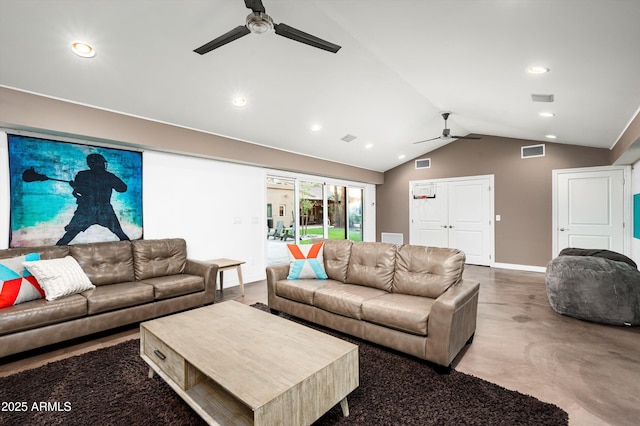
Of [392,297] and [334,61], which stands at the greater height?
[334,61]

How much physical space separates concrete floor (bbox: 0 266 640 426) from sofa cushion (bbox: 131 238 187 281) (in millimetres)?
762

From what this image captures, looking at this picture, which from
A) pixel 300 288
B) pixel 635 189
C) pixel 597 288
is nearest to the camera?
pixel 300 288

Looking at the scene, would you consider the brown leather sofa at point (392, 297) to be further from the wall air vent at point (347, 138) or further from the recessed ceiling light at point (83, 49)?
the recessed ceiling light at point (83, 49)

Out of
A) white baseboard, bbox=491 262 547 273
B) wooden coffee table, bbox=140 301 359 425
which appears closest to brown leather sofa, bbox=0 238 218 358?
wooden coffee table, bbox=140 301 359 425

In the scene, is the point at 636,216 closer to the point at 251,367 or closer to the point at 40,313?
the point at 251,367

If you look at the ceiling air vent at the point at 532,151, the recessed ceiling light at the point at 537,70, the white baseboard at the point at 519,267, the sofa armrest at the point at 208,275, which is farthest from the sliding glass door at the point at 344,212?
the recessed ceiling light at the point at 537,70

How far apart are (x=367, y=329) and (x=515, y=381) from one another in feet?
3.86

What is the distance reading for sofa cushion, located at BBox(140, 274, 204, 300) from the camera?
3.42 metres

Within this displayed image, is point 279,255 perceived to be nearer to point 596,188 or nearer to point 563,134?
point 563,134

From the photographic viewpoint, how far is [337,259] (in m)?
3.71

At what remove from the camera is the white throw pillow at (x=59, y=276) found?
2826 mm

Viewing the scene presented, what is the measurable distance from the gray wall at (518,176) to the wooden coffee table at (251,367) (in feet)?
20.4

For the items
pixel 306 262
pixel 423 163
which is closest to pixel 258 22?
pixel 306 262

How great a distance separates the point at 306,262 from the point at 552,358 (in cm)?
256
